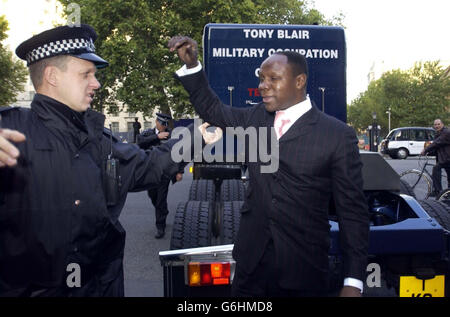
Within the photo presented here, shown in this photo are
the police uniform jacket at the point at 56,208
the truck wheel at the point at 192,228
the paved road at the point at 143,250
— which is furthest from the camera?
the paved road at the point at 143,250

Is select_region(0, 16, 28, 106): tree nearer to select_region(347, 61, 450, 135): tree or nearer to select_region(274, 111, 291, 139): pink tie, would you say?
select_region(274, 111, 291, 139): pink tie

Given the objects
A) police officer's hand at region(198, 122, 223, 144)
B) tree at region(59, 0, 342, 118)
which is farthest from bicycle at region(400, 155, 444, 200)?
tree at region(59, 0, 342, 118)

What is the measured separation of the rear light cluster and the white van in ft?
91.1

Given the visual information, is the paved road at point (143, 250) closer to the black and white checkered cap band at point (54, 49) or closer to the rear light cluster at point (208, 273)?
the rear light cluster at point (208, 273)

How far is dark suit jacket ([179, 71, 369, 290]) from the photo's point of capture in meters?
2.36

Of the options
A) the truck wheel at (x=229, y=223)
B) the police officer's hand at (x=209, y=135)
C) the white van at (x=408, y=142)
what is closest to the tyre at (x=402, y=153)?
the white van at (x=408, y=142)

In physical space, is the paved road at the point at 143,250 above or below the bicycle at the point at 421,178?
below

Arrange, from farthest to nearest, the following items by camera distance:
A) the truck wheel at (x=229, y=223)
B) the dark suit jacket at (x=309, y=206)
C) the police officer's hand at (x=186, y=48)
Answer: the truck wheel at (x=229, y=223) → the police officer's hand at (x=186, y=48) → the dark suit jacket at (x=309, y=206)

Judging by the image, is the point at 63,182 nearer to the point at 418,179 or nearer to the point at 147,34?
the point at 418,179

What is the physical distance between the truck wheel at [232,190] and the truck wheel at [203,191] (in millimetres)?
168

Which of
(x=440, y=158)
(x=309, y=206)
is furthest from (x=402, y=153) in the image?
(x=309, y=206)

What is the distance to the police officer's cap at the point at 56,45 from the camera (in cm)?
223

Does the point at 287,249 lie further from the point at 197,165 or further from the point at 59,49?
the point at 197,165

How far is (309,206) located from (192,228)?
70.7 inches
